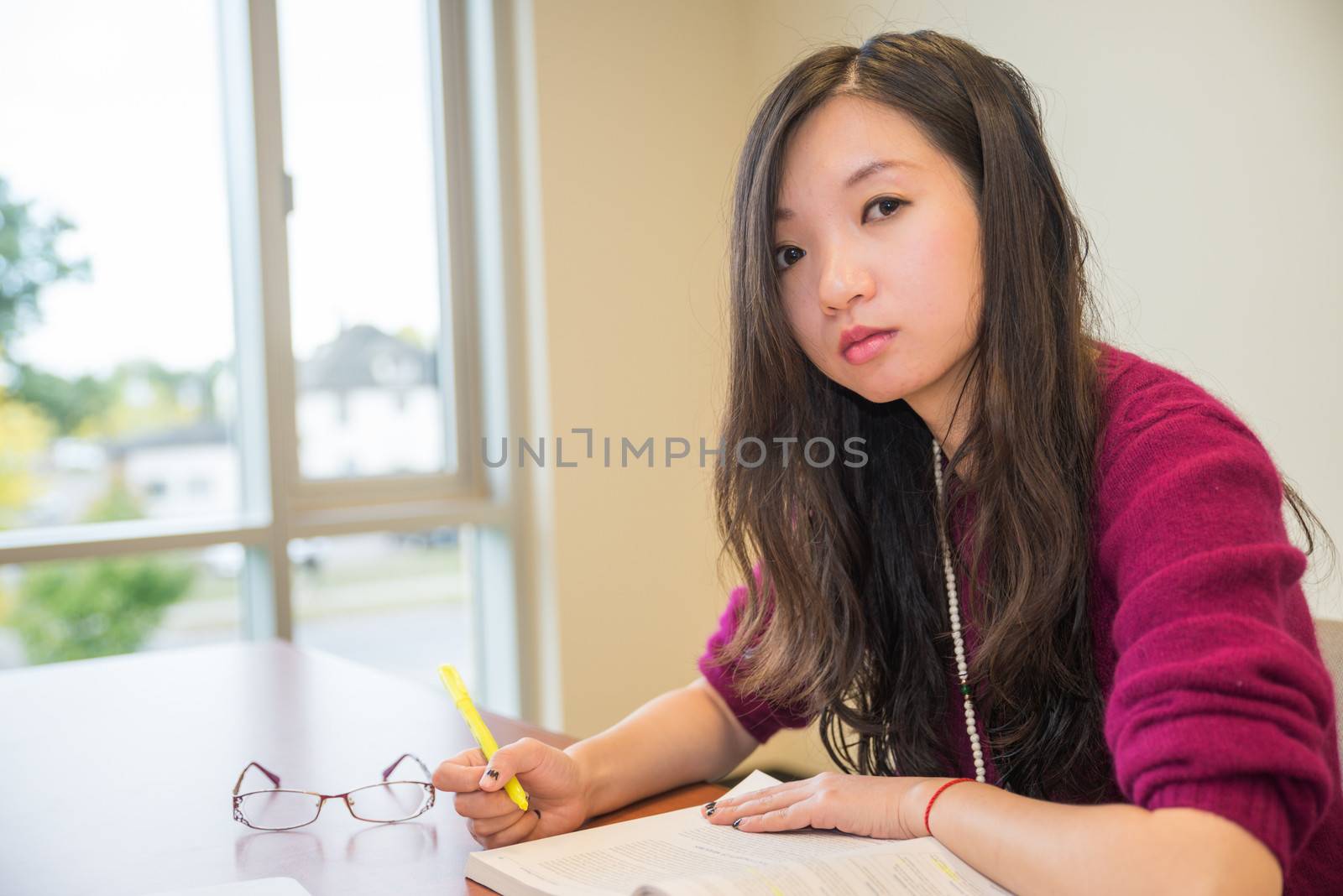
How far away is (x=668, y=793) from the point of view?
102cm

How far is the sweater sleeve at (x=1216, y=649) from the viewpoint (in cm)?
64

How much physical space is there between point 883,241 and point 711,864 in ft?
1.71

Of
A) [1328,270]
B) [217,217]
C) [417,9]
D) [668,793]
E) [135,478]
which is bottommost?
[668,793]

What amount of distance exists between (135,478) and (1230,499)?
2.17 meters

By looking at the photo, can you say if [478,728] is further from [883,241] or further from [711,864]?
[883,241]

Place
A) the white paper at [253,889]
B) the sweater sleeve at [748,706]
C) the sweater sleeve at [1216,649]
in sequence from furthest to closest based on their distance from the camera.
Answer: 1. the sweater sleeve at [748,706]
2. the white paper at [253,889]
3. the sweater sleeve at [1216,649]

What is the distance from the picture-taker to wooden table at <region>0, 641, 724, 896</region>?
843mm

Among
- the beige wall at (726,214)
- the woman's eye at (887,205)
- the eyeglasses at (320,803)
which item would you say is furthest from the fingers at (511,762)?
the beige wall at (726,214)

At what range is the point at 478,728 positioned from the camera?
38.0 inches

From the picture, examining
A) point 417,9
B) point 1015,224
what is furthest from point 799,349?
point 417,9

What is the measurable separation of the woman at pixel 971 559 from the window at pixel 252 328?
154 centimetres

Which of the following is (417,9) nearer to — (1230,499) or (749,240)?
(749,240)

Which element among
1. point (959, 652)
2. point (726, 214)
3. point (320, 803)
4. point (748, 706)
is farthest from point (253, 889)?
point (726, 214)

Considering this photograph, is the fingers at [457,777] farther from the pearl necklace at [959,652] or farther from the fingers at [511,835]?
the pearl necklace at [959,652]
